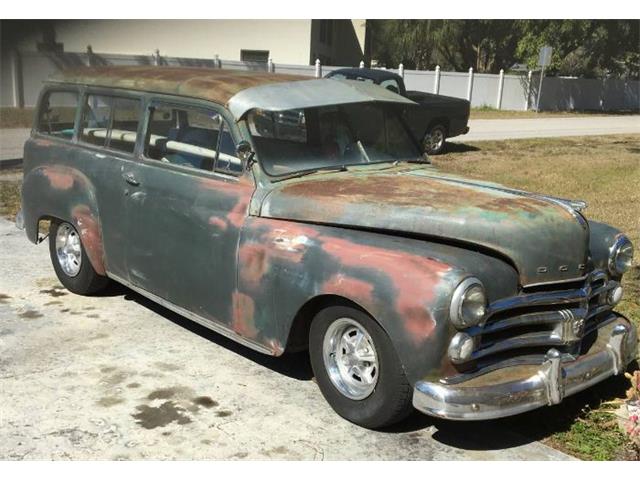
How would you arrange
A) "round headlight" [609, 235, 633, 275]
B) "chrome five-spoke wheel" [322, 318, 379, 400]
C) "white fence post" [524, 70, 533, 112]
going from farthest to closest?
"white fence post" [524, 70, 533, 112] < "round headlight" [609, 235, 633, 275] < "chrome five-spoke wheel" [322, 318, 379, 400]

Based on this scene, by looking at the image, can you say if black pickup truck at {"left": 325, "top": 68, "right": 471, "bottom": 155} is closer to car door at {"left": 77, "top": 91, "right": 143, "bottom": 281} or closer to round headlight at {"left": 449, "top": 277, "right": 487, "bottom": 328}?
car door at {"left": 77, "top": 91, "right": 143, "bottom": 281}

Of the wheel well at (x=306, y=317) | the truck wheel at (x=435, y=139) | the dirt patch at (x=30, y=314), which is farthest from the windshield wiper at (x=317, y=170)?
the truck wheel at (x=435, y=139)

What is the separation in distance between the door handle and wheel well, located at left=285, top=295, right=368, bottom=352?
5.55ft

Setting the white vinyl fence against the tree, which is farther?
the tree

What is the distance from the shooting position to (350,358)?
365 centimetres

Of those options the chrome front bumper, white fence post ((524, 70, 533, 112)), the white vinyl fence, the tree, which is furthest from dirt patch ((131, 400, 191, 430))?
white fence post ((524, 70, 533, 112))

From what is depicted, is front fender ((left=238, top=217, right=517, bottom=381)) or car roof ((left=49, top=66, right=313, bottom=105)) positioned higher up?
car roof ((left=49, top=66, right=313, bottom=105))

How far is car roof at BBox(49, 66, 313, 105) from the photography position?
4.46m

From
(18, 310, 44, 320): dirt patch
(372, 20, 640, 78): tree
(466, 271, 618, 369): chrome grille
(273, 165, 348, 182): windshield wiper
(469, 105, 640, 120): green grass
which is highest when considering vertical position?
(372, 20, 640, 78): tree

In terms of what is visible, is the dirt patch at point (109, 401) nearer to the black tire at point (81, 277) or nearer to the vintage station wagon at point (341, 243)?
the vintage station wagon at point (341, 243)

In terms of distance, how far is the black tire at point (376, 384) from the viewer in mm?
3375

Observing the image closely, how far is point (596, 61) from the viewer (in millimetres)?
34594

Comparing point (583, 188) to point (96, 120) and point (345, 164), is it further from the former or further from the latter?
point (96, 120)
